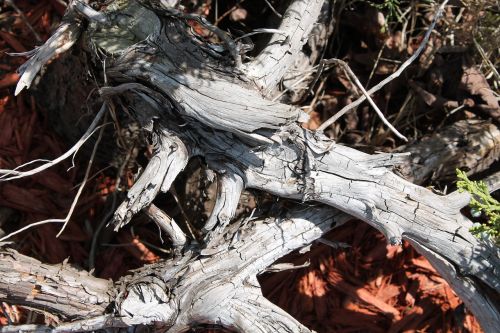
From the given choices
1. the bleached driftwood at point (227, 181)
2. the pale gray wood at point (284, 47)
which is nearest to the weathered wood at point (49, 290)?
the bleached driftwood at point (227, 181)

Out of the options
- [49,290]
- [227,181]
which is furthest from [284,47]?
[49,290]

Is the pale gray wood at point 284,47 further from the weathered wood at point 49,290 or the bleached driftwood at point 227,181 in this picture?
the weathered wood at point 49,290

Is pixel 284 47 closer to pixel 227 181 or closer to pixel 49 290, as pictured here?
pixel 227 181

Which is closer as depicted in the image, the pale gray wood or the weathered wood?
the weathered wood

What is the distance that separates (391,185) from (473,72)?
1088 mm

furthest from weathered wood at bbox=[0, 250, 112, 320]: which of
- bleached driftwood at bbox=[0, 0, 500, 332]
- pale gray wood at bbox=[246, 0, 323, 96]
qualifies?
pale gray wood at bbox=[246, 0, 323, 96]

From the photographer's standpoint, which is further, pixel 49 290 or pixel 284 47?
pixel 284 47

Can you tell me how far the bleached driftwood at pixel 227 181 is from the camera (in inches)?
89.0

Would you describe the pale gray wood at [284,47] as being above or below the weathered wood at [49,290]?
above

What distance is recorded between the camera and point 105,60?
2.32 metres

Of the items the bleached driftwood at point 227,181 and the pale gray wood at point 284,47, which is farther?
the pale gray wood at point 284,47

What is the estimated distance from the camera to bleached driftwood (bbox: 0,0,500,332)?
226 centimetres

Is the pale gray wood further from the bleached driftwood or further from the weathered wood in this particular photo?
the weathered wood

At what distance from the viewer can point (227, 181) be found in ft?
7.83
